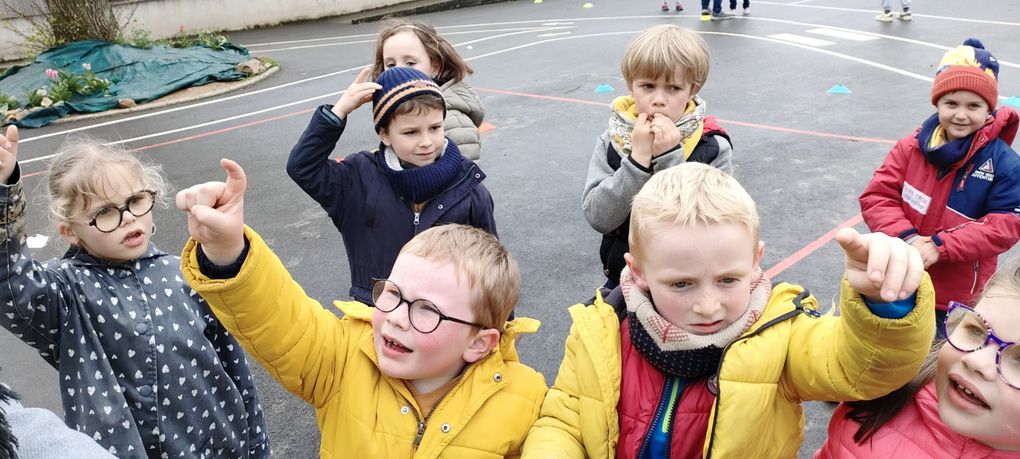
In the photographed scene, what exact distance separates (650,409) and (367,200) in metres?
1.44

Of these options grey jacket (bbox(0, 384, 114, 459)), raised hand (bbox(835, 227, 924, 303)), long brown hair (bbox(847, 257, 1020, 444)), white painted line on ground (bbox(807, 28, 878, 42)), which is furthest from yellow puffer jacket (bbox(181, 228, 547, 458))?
white painted line on ground (bbox(807, 28, 878, 42))

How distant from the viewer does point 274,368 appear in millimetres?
1901

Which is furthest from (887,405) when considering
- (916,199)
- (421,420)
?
(916,199)

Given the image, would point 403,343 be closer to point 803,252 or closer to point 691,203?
point 691,203

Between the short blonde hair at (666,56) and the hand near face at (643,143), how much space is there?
0.34 m

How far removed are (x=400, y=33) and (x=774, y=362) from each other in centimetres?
249

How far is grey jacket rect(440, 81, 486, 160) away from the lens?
3.34 meters

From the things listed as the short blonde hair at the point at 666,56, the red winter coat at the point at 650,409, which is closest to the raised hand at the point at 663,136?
the short blonde hair at the point at 666,56

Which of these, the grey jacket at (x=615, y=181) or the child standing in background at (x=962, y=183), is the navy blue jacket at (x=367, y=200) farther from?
the child standing in background at (x=962, y=183)

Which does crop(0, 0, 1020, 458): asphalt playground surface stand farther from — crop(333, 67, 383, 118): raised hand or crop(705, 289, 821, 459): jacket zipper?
crop(705, 289, 821, 459): jacket zipper

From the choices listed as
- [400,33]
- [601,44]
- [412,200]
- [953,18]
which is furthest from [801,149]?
[953,18]

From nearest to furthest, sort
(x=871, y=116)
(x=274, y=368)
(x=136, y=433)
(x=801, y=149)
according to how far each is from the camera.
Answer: (x=274, y=368) → (x=136, y=433) → (x=801, y=149) → (x=871, y=116)

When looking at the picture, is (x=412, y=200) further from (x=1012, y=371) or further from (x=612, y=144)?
(x=1012, y=371)

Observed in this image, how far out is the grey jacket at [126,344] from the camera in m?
2.17
